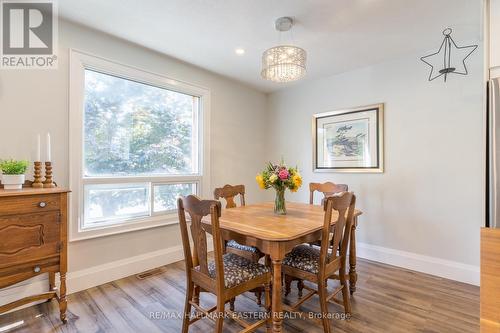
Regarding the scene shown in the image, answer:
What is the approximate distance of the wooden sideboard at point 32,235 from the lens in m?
1.76

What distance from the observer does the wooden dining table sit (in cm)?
159

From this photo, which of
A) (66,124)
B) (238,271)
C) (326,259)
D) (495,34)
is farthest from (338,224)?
(66,124)

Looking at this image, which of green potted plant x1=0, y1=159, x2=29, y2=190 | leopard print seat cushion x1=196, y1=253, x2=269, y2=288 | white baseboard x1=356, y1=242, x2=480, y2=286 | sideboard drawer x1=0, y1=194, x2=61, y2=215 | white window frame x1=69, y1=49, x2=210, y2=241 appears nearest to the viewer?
leopard print seat cushion x1=196, y1=253, x2=269, y2=288

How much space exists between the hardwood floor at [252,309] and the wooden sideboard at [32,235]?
20 centimetres

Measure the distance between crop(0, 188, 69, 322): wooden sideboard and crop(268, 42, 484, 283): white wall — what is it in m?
3.25

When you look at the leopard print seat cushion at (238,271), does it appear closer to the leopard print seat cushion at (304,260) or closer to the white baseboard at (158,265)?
the leopard print seat cushion at (304,260)

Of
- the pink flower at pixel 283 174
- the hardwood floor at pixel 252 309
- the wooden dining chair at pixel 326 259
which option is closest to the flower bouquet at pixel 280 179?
the pink flower at pixel 283 174

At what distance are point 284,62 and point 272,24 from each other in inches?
20.6

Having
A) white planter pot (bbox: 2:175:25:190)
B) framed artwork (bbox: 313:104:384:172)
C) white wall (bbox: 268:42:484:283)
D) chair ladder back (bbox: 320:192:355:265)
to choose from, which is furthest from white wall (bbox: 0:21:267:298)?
chair ladder back (bbox: 320:192:355:265)

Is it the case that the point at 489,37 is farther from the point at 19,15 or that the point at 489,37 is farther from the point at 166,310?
the point at 19,15

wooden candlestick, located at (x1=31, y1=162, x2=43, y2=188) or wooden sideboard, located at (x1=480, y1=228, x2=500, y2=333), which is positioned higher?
wooden candlestick, located at (x1=31, y1=162, x2=43, y2=188)

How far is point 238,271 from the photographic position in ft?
5.69

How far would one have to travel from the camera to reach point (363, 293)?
95.7 inches

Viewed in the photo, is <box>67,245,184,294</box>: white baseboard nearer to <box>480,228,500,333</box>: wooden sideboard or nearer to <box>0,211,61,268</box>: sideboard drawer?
<box>0,211,61,268</box>: sideboard drawer
